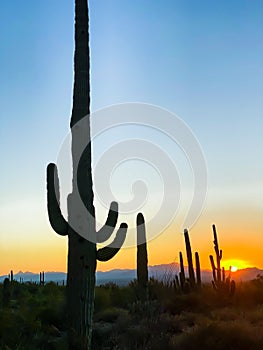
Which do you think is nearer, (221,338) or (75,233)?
(75,233)

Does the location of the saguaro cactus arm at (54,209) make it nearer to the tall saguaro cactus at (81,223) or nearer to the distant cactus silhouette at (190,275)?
the tall saguaro cactus at (81,223)

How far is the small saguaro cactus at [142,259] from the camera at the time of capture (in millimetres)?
19938

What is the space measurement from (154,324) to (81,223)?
5293 mm

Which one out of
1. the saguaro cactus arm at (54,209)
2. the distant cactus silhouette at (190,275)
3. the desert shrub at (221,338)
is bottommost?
the desert shrub at (221,338)

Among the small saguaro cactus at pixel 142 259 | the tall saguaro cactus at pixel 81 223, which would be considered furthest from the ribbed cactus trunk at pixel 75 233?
the small saguaro cactus at pixel 142 259

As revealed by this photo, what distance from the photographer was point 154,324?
1424 centimetres

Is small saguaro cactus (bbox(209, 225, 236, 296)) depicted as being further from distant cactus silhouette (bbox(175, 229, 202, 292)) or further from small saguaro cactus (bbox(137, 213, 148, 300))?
small saguaro cactus (bbox(137, 213, 148, 300))

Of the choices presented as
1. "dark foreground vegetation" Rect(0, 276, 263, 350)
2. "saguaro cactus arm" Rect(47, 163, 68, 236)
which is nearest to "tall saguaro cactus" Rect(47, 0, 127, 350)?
"saguaro cactus arm" Rect(47, 163, 68, 236)

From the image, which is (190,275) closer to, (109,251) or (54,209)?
(109,251)

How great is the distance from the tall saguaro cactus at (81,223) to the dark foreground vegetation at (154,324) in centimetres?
248

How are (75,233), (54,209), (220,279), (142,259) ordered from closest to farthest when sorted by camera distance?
(75,233) → (54,209) → (142,259) → (220,279)

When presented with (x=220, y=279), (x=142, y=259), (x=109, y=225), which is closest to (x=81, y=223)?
(x=109, y=225)

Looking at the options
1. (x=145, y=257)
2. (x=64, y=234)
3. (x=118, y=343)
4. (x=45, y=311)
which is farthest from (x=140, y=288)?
(x=64, y=234)

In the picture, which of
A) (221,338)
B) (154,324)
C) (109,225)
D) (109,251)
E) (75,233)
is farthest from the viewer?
(154,324)
